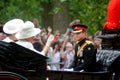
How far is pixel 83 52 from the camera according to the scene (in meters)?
9.92

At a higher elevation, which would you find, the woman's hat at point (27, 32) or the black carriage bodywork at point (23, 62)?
the woman's hat at point (27, 32)

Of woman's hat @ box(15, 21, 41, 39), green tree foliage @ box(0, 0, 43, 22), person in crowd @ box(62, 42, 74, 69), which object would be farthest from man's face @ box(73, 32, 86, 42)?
green tree foliage @ box(0, 0, 43, 22)

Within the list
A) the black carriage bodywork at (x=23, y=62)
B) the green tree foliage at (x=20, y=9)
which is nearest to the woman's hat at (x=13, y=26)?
the black carriage bodywork at (x=23, y=62)

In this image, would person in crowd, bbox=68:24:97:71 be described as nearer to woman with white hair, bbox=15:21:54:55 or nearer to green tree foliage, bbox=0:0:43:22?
woman with white hair, bbox=15:21:54:55

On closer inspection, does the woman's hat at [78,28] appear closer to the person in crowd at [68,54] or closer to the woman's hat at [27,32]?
the woman's hat at [27,32]

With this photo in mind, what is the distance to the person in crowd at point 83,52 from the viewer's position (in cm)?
977

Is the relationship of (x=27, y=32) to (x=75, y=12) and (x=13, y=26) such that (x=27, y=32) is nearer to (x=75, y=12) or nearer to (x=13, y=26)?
(x=13, y=26)

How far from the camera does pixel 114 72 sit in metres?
9.52

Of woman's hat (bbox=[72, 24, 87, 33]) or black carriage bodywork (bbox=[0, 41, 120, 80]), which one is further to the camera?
woman's hat (bbox=[72, 24, 87, 33])

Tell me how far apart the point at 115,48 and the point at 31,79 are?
1.93m

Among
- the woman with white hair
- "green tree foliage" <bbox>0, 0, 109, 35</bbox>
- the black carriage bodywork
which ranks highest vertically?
"green tree foliage" <bbox>0, 0, 109, 35</bbox>

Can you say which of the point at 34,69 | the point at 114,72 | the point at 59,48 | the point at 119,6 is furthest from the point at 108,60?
the point at 59,48

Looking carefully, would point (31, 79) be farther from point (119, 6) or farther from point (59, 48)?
point (59, 48)

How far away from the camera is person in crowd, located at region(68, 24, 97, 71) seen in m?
9.77
